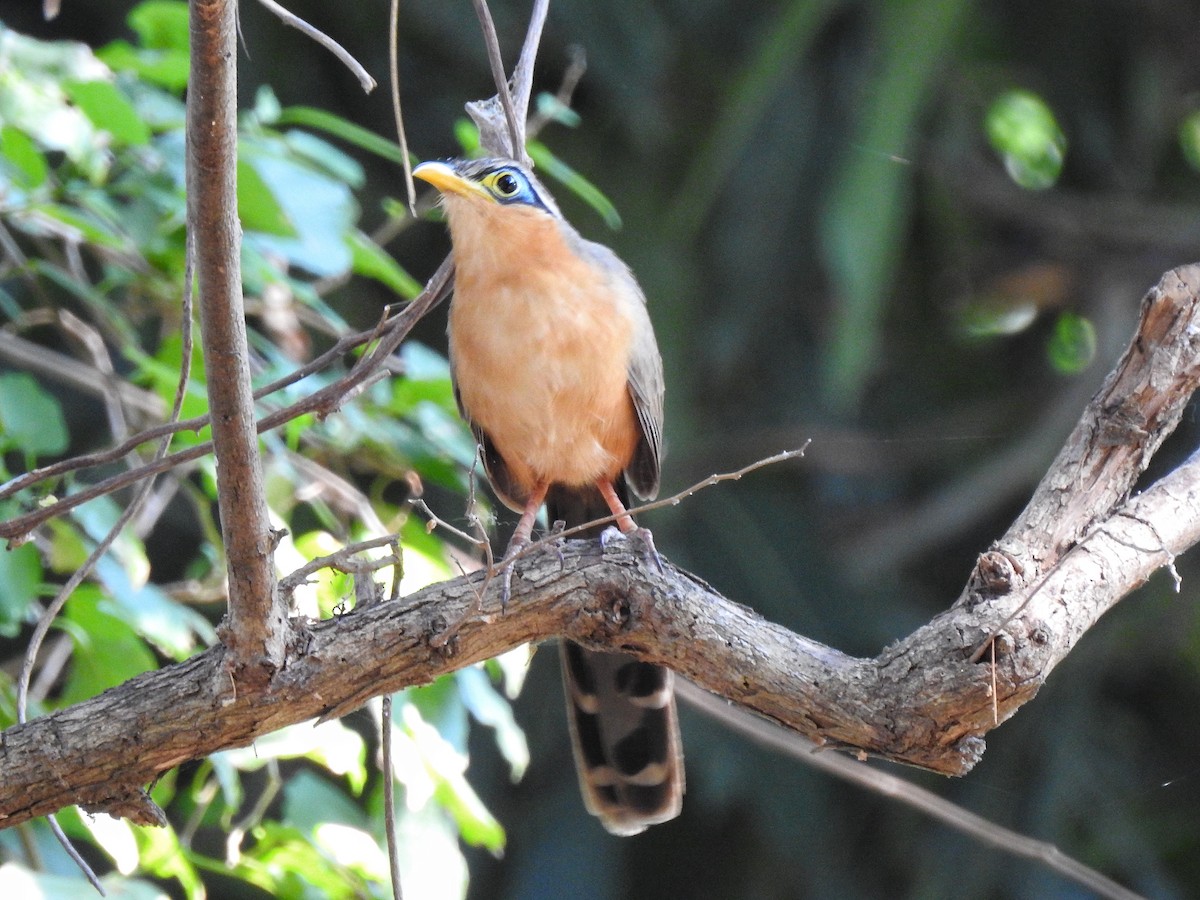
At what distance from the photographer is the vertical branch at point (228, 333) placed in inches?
97.5

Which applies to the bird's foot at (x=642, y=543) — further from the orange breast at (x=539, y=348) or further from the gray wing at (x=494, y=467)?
the gray wing at (x=494, y=467)

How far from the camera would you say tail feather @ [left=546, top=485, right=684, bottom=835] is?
4.46 metres

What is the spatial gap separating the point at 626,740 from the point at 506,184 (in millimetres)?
1815

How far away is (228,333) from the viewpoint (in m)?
2.71

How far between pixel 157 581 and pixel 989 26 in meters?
5.95

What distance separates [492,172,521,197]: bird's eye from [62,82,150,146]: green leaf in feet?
3.91

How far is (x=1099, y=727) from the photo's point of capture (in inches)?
340

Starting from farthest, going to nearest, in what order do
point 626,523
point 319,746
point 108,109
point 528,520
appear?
point 528,520 → point 626,523 → point 319,746 → point 108,109

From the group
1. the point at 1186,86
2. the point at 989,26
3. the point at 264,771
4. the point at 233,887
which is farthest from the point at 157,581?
the point at 1186,86

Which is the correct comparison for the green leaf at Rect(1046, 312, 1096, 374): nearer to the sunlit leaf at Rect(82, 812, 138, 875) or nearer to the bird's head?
the bird's head

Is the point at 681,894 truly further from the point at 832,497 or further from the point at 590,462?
the point at 590,462

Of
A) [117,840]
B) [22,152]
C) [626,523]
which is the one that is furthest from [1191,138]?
[117,840]

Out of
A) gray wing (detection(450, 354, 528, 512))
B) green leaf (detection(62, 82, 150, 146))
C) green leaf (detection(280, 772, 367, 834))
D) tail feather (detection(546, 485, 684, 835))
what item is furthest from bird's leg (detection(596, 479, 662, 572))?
green leaf (detection(62, 82, 150, 146))

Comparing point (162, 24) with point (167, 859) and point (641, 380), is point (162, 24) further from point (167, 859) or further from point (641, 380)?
point (167, 859)
